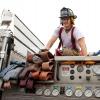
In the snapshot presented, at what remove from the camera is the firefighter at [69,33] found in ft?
14.7

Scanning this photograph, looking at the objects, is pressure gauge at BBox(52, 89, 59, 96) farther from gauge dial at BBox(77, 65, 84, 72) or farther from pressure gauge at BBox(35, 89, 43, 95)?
gauge dial at BBox(77, 65, 84, 72)

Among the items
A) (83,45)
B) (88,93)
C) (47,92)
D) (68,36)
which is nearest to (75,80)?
(88,93)

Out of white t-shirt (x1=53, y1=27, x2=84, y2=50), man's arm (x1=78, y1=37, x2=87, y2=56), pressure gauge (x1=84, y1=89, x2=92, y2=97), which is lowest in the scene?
pressure gauge (x1=84, y1=89, x2=92, y2=97)

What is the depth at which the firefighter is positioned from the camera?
4469 mm

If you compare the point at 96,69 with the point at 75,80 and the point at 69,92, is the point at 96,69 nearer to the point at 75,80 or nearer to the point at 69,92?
the point at 75,80

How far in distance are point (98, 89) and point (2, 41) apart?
144 centimetres

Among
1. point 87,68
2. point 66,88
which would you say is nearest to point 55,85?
point 66,88

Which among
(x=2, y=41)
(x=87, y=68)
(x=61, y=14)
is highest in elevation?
(x=61, y=14)

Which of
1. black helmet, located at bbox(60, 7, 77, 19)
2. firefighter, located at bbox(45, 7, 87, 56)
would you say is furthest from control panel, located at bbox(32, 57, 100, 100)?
black helmet, located at bbox(60, 7, 77, 19)

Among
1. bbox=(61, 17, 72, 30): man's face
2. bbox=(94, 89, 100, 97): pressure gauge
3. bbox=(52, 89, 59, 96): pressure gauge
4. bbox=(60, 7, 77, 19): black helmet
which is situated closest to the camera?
bbox=(94, 89, 100, 97): pressure gauge

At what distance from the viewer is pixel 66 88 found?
12.2 feet

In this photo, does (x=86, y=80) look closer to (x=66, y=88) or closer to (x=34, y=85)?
(x=66, y=88)

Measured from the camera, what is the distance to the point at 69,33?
15.1ft

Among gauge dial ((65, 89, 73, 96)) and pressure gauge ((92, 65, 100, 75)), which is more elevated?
pressure gauge ((92, 65, 100, 75))
